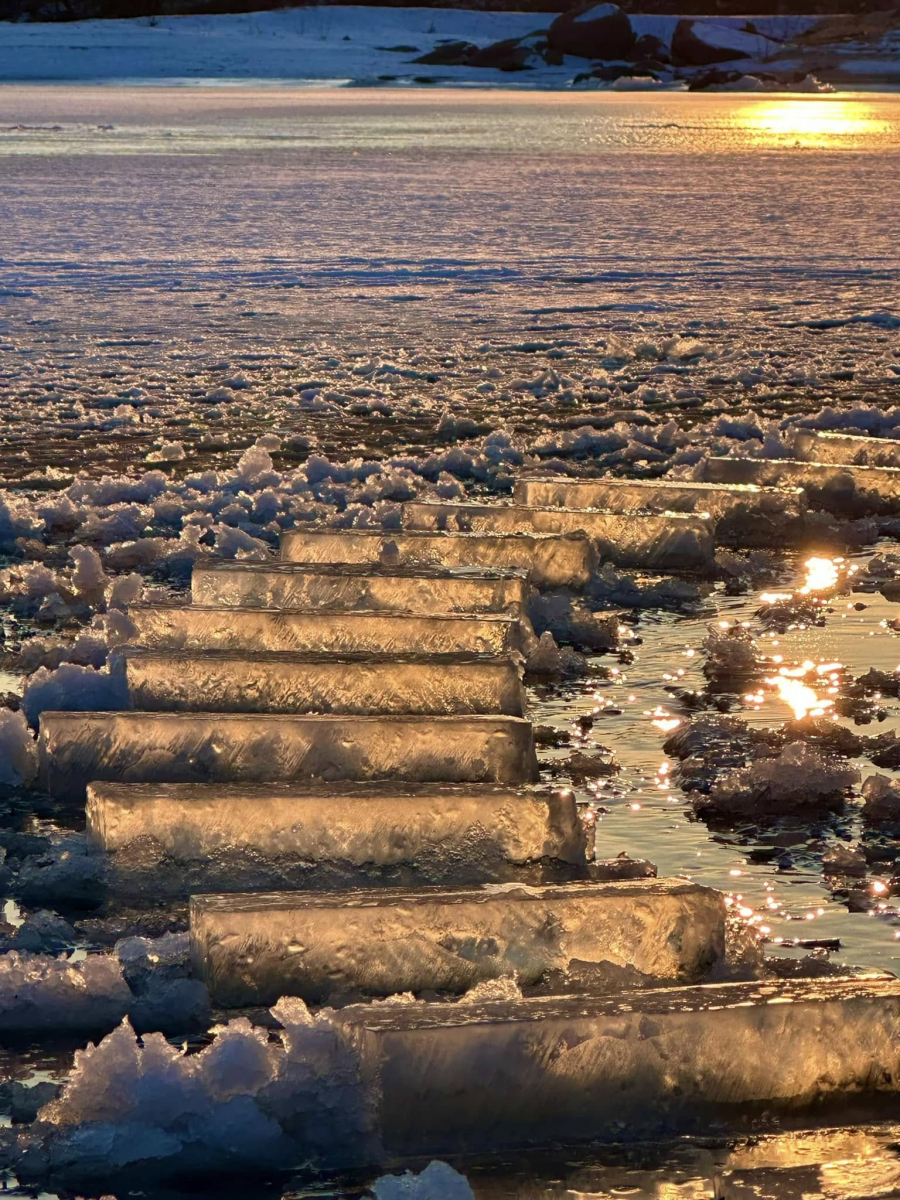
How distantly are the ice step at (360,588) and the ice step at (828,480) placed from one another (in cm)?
199

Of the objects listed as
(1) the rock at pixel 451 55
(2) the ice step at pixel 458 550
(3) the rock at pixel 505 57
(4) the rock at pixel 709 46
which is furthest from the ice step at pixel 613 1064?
(1) the rock at pixel 451 55

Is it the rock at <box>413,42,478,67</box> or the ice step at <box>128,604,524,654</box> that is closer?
the ice step at <box>128,604,524,654</box>

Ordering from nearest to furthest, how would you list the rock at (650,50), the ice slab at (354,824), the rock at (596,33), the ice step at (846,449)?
the ice slab at (354,824), the ice step at (846,449), the rock at (596,33), the rock at (650,50)

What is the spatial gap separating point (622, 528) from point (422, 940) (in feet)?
9.06

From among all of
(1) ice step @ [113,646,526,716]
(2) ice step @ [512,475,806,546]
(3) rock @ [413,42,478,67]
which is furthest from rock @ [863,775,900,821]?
(3) rock @ [413,42,478,67]

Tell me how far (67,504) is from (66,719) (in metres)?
2.63

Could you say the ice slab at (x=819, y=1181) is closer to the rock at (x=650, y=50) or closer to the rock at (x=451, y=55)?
the rock at (x=650, y=50)

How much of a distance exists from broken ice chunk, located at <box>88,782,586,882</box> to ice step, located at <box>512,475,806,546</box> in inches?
102

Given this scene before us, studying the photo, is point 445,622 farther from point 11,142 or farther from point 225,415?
point 11,142

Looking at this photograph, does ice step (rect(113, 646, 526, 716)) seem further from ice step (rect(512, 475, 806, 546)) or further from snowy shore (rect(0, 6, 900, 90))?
snowy shore (rect(0, 6, 900, 90))

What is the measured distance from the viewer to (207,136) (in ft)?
110

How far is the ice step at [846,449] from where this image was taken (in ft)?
21.7

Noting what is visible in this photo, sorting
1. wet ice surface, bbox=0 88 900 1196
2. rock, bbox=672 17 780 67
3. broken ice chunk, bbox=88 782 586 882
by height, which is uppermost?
rock, bbox=672 17 780 67

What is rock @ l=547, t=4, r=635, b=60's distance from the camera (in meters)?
73.8
